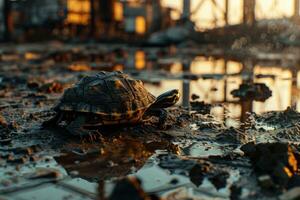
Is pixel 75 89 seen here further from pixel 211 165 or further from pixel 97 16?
pixel 97 16

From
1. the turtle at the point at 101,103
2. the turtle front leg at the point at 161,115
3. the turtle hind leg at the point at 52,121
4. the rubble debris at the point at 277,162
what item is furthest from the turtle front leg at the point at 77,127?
the rubble debris at the point at 277,162

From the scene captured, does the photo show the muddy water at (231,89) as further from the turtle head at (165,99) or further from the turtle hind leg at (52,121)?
the turtle hind leg at (52,121)

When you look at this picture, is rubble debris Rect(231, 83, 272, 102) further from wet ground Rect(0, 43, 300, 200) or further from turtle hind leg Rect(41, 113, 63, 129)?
turtle hind leg Rect(41, 113, 63, 129)

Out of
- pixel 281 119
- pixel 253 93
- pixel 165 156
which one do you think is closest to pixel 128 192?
pixel 165 156

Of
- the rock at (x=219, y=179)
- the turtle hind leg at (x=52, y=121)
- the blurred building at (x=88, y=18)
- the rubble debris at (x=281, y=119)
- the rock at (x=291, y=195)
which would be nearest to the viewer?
the rock at (x=291, y=195)

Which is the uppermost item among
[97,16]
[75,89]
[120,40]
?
[97,16]

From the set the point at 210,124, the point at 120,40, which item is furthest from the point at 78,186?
the point at 120,40
